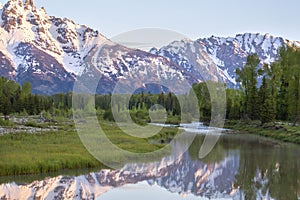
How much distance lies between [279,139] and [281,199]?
104ft

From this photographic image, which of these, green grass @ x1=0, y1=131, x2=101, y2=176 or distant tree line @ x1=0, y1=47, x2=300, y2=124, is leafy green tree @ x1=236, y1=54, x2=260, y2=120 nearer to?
distant tree line @ x1=0, y1=47, x2=300, y2=124

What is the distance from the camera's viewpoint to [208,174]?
30516 millimetres

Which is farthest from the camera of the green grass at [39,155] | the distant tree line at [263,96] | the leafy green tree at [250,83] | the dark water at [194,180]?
the leafy green tree at [250,83]

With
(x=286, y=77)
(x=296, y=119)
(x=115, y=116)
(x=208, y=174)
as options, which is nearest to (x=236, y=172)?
(x=208, y=174)

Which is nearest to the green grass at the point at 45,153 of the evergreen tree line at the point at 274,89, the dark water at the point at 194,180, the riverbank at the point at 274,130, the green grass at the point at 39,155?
the green grass at the point at 39,155

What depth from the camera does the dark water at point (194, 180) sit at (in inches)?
938

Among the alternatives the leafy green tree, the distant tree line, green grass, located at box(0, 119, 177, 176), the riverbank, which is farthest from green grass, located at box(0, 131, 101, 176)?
the leafy green tree

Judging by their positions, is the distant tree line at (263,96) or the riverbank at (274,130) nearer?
the riverbank at (274,130)

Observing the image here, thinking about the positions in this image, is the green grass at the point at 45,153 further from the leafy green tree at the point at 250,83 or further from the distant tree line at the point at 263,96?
the leafy green tree at the point at 250,83

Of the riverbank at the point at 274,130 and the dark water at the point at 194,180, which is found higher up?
the riverbank at the point at 274,130

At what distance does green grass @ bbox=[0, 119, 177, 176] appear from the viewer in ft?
89.0

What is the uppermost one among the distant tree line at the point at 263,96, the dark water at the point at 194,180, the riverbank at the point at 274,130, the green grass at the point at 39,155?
the distant tree line at the point at 263,96

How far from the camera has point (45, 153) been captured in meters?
31.5

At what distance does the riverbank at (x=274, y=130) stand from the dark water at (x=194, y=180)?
513 inches
